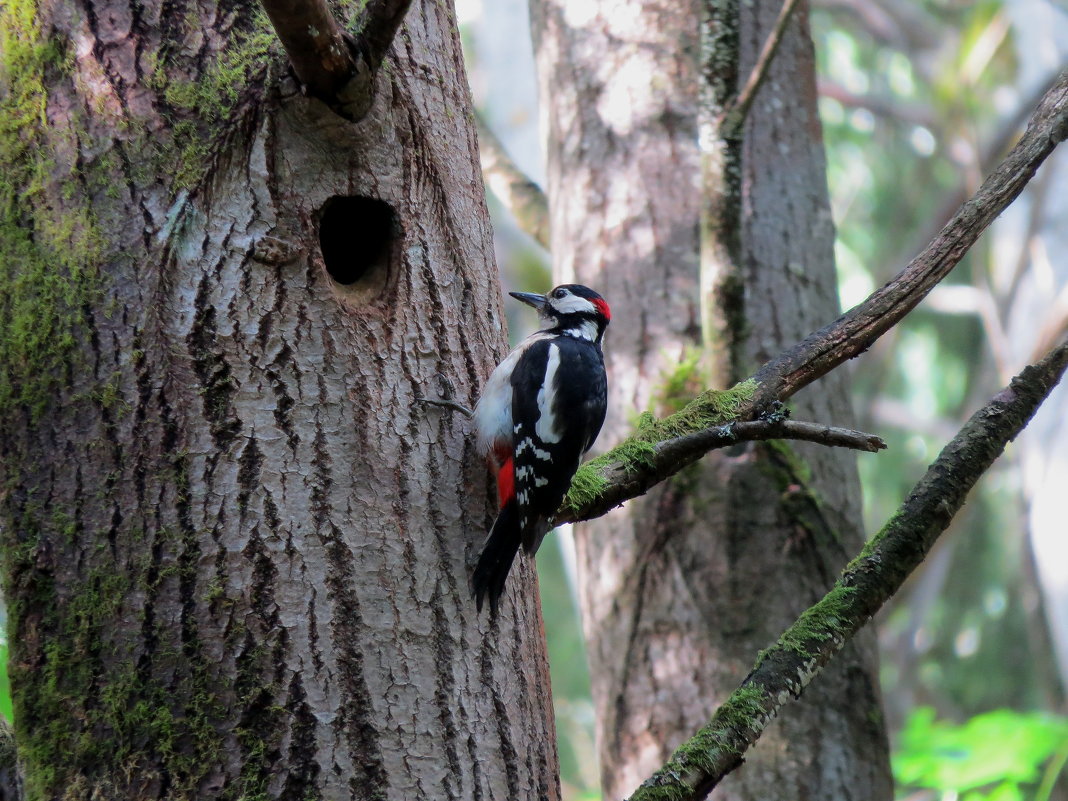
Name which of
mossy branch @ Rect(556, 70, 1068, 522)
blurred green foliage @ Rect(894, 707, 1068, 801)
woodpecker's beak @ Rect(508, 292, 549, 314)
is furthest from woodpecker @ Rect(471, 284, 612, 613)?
blurred green foliage @ Rect(894, 707, 1068, 801)

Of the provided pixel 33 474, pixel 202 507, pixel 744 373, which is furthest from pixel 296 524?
pixel 744 373

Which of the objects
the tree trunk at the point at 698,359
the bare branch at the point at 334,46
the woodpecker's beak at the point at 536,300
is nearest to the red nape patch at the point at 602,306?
the tree trunk at the point at 698,359

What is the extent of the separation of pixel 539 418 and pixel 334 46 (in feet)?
4.48

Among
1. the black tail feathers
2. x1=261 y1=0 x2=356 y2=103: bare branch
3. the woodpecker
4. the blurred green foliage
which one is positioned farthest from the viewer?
the blurred green foliage

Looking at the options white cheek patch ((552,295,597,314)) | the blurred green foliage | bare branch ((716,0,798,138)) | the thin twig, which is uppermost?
bare branch ((716,0,798,138))

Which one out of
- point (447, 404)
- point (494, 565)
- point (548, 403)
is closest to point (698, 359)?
point (548, 403)

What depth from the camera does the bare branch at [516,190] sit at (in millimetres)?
4504

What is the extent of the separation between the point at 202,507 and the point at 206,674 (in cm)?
30

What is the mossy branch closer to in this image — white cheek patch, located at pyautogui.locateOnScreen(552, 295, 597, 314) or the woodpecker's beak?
white cheek patch, located at pyautogui.locateOnScreen(552, 295, 597, 314)

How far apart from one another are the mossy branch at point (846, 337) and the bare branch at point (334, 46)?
1048 mm

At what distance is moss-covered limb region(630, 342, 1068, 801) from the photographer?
1913mm

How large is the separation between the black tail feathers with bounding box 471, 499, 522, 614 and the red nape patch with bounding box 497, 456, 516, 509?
12 centimetres

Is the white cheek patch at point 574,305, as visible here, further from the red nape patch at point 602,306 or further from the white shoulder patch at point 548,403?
the white shoulder patch at point 548,403

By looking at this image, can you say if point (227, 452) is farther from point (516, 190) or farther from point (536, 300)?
point (516, 190)
